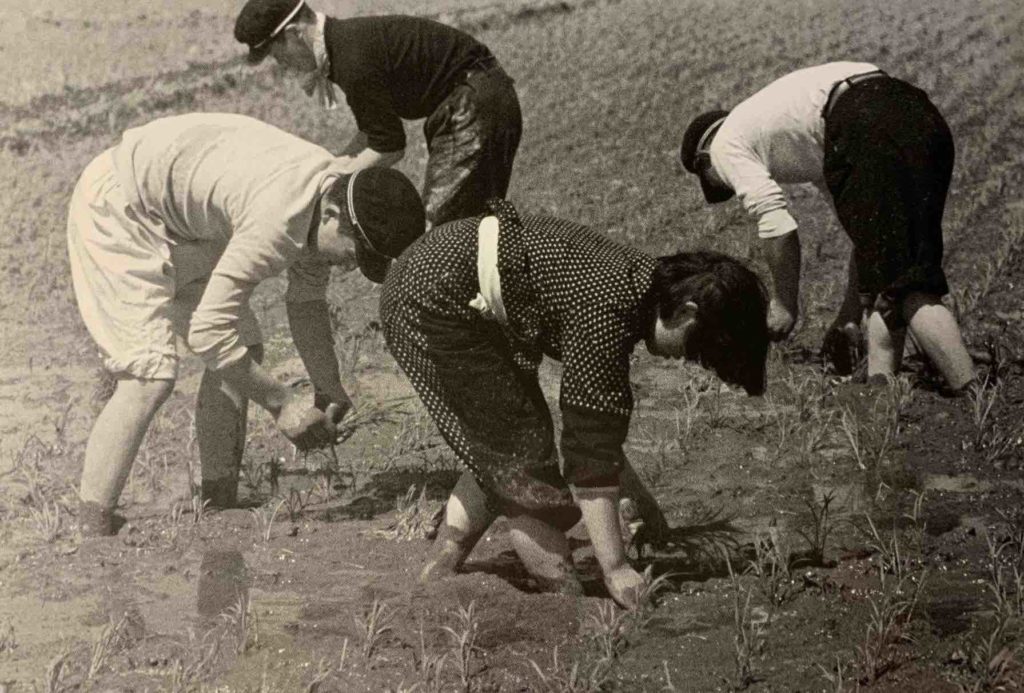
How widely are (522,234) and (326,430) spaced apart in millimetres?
729

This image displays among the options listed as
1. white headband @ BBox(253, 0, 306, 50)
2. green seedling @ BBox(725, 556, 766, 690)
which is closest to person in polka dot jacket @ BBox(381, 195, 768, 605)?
green seedling @ BBox(725, 556, 766, 690)

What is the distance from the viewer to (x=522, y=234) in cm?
286

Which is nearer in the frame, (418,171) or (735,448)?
(735,448)

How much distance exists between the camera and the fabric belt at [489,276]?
2836 mm

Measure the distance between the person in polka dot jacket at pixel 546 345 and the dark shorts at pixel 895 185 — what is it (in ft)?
3.16

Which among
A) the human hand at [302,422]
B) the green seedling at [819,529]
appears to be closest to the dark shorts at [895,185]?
the green seedling at [819,529]

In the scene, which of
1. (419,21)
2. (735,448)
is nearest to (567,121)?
(419,21)

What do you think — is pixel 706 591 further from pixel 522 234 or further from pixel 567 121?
pixel 567 121

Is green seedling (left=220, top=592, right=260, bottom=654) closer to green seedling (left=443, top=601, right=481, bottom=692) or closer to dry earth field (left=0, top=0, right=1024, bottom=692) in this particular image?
dry earth field (left=0, top=0, right=1024, bottom=692)

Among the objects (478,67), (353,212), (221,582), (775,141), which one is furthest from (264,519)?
(775,141)

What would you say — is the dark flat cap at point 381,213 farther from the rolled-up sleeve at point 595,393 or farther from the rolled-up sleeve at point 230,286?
the rolled-up sleeve at point 595,393

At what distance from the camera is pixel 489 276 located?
9.31 feet

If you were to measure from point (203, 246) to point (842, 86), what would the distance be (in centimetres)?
177

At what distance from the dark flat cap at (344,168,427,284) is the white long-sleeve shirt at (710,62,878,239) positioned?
1026mm
